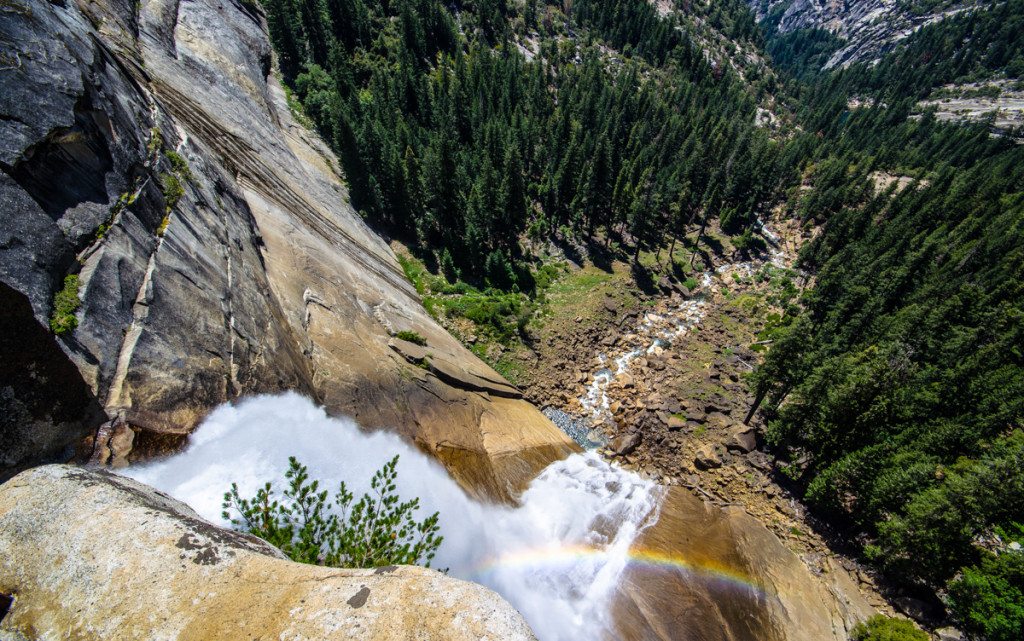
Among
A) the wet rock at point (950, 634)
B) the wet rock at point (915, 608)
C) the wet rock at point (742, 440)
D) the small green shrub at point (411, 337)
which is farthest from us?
the wet rock at point (742, 440)

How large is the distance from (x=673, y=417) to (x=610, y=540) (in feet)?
46.0

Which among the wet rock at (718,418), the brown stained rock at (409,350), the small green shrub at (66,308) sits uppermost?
the small green shrub at (66,308)

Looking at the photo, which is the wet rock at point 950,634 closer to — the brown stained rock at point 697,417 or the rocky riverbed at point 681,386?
the rocky riverbed at point 681,386

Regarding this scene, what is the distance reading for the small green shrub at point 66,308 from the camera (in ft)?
29.5

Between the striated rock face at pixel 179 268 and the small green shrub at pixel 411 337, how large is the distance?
116cm

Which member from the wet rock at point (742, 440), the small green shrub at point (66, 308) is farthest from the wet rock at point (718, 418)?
the small green shrub at point (66, 308)

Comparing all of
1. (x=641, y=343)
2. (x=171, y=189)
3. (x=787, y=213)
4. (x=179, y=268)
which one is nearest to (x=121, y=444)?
(x=179, y=268)

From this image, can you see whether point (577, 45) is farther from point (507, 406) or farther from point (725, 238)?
point (507, 406)

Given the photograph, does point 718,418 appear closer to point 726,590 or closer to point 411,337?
point 726,590

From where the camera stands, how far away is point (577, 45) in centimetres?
12938

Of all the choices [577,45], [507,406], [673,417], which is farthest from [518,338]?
[577,45]

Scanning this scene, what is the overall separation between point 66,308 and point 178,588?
8.69 m

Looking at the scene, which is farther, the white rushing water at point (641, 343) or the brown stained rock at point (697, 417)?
the white rushing water at point (641, 343)

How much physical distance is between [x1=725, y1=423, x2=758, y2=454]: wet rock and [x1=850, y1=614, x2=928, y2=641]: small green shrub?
1135 centimetres
